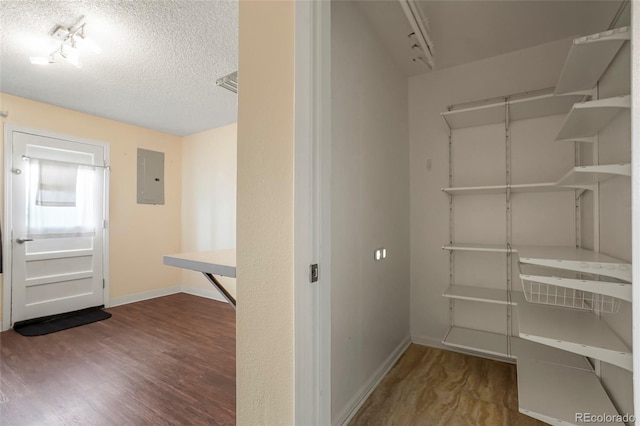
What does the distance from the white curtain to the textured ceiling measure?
2.55 ft

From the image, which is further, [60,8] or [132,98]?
[132,98]

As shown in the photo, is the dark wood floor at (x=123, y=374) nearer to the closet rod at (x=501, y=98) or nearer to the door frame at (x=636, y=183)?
the door frame at (x=636, y=183)

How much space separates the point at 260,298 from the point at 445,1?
2066 millimetres

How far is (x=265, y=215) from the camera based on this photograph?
42.4 inches

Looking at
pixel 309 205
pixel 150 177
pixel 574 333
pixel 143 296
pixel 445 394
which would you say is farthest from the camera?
pixel 150 177

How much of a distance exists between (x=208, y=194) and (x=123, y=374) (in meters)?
2.75

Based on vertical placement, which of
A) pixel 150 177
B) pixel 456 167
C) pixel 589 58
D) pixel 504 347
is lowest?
pixel 504 347

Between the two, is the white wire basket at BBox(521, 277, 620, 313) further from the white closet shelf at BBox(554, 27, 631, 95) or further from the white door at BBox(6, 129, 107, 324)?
the white door at BBox(6, 129, 107, 324)

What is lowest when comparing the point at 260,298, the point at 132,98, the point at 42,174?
the point at 260,298

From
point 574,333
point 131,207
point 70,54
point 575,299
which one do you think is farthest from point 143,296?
point 575,299

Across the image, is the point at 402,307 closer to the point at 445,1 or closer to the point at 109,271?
the point at 445,1

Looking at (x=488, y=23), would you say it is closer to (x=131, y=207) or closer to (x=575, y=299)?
(x=575, y=299)

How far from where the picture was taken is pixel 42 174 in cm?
345

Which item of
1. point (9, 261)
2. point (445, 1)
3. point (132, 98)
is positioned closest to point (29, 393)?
point (9, 261)
